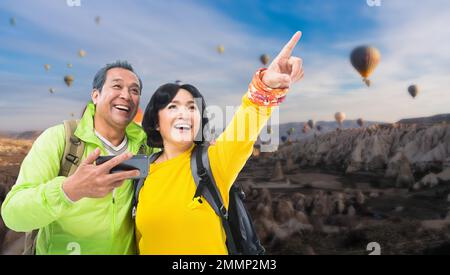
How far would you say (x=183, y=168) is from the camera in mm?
2074

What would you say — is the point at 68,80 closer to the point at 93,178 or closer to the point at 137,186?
the point at 137,186

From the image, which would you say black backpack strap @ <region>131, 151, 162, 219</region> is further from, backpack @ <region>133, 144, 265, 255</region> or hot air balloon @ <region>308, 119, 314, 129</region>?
hot air balloon @ <region>308, 119, 314, 129</region>

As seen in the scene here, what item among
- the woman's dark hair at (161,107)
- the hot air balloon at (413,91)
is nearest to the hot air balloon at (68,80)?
the woman's dark hair at (161,107)

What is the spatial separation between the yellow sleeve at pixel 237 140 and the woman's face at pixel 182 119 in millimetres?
174

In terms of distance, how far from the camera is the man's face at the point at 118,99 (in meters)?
2.20

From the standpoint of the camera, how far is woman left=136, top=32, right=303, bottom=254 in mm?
1850

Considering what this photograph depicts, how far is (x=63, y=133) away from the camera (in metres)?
2.15

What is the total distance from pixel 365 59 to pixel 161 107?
2.73 metres

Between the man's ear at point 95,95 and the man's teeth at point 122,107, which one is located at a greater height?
the man's ear at point 95,95

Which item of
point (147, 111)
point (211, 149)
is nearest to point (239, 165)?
point (211, 149)

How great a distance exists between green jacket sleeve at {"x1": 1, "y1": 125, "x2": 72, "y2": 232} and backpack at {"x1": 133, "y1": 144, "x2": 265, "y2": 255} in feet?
1.33

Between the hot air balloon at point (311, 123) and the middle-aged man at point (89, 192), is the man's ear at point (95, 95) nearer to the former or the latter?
the middle-aged man at point (89, 192)


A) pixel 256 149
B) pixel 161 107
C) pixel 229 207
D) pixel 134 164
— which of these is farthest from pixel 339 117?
pixel 134 164
